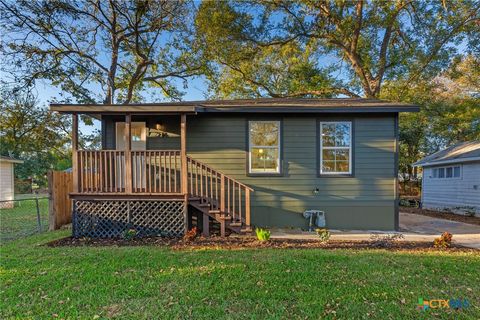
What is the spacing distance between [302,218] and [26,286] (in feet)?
18.8

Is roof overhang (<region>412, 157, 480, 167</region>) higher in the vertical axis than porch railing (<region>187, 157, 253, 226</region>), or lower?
higher

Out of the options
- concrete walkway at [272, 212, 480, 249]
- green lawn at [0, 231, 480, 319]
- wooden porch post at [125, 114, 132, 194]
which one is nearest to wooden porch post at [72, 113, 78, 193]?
wooden porch post at [125, 114, 132, 194]

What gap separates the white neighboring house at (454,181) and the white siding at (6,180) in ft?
71.6

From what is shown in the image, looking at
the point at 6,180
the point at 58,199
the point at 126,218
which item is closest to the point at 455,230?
the point at 126,218

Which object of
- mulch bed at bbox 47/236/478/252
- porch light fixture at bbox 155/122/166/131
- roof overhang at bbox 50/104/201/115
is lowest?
mulch bed at bbox 47/236/478/252

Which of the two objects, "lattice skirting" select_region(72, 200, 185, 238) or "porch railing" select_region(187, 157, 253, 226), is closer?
"lattice skirting" select_region(72, 200, 185, 238)

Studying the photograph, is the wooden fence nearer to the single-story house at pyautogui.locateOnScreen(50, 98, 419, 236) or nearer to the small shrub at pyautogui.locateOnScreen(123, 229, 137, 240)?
the single-story house at pyautogui.locateOnScreen(50, 98, 419, 236)

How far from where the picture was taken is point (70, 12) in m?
12.6

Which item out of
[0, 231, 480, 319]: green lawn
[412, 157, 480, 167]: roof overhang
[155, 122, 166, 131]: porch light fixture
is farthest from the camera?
[412, 157, 480, 167]: roof overhang

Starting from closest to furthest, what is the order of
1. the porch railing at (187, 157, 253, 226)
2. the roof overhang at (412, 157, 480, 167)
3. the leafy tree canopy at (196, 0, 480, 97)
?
1. the porch railing at (187, 157, 253, 226)
2. the roof overhang at (412, 157, 480, 167)
3. the leafy tree canopy at (196, 0, 480, 97)

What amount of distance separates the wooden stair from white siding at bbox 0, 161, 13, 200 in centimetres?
1280

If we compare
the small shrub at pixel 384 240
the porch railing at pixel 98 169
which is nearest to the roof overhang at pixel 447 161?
the small shrub at pixel 384 240

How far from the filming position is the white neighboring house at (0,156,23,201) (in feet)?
44.0

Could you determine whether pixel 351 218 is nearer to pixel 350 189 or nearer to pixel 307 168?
pixel 350 189
